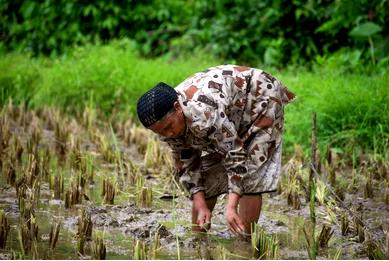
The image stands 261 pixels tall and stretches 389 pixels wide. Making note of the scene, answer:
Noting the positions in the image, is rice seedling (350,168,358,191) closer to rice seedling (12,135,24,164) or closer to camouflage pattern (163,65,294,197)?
camouflage pattern (163,65,294,197)

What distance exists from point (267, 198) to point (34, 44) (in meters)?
8.41

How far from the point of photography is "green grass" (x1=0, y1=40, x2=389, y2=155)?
656cm

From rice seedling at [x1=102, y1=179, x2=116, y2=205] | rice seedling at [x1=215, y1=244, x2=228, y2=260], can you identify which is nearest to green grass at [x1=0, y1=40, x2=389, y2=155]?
rice seedling at [x1=102, y1=179, x2=116, y2=205]

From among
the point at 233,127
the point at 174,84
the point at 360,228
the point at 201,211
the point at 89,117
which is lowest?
the point at 360,228

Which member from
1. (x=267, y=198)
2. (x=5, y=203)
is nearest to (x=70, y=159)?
(x=5, y=203)

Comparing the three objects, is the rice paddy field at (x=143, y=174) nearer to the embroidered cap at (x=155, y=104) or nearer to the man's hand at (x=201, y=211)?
the man's hand at (x=201, y=211)

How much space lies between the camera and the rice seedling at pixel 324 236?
4031 millimetres

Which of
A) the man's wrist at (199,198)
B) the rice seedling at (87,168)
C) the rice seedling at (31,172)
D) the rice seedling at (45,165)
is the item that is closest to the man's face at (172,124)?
the man's wrist at (199,198)

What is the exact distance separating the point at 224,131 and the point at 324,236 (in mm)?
893

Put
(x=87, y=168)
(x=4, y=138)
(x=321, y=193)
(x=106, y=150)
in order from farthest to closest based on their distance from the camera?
(x=106, y=150) < (x=4, y=138) < (x=87, y=168) < (x=321, y=193)

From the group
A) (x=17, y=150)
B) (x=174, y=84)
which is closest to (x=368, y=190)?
(x=17, y=150)

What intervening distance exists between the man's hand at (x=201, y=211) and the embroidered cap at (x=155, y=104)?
1.89 feet

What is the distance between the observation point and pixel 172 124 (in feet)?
12.3

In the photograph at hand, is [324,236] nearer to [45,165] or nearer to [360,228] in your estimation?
[360,228]
